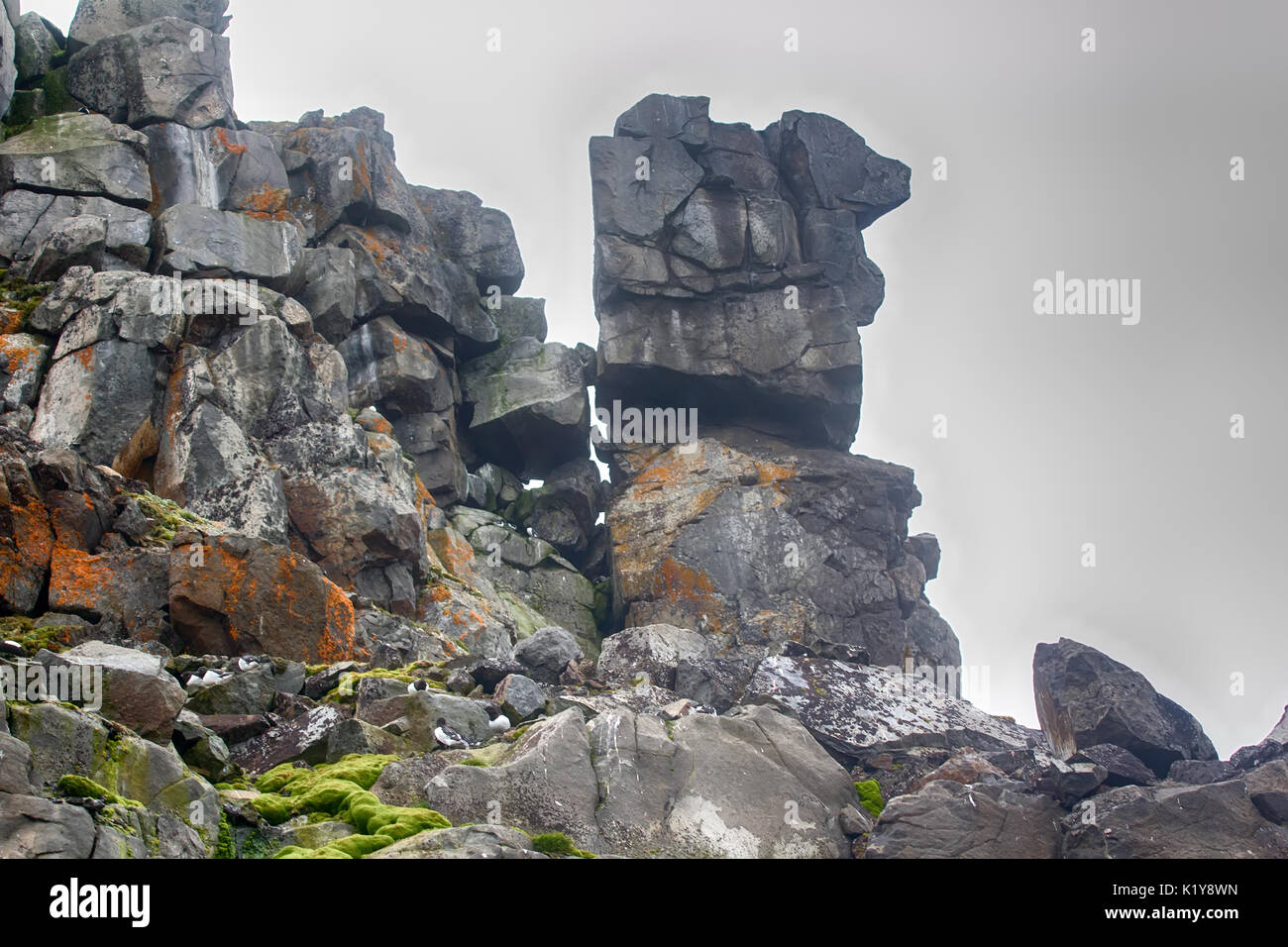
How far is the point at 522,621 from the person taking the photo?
119 feet

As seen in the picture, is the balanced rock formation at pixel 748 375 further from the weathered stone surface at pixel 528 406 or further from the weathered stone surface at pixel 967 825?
the weathered stone surface at pixel 967 825

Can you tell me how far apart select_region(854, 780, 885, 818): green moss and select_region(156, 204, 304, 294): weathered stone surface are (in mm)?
24223

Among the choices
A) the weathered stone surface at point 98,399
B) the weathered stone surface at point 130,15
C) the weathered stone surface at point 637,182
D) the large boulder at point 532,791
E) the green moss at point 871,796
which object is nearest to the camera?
the large boulder at point 532,791

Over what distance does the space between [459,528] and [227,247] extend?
12.0 m

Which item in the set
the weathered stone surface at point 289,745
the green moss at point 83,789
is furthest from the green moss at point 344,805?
the green moss at point 83,789

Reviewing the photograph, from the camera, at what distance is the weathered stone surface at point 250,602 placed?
2258cm

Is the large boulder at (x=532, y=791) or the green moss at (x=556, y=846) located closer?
the green moss at (x=556, y=846)

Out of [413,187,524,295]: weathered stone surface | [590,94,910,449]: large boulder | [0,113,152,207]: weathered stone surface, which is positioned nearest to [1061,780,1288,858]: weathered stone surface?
[590,94,910,449]: large boulder

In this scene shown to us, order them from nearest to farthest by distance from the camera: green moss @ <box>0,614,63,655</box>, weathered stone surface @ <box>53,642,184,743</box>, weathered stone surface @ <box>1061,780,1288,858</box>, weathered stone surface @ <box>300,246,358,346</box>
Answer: weathered stone surface @ <box>1061,780,1288,858</box> < weathered stone surface @ <box>53,642,184,743</box> < green moss @ <box>0,614,63,655</box> < weathered stone surface @ <box>300,246,358,346</box>

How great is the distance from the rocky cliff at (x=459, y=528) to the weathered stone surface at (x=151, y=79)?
137 mm

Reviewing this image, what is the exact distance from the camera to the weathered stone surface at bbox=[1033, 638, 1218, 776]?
20359 millimetres

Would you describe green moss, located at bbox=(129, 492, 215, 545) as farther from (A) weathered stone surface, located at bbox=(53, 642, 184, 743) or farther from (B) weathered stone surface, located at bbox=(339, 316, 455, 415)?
(B) weathered stone surface, located at bbox=(339, 316, 455, 415)

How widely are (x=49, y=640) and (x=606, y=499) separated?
28.0m
